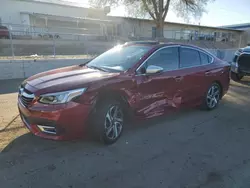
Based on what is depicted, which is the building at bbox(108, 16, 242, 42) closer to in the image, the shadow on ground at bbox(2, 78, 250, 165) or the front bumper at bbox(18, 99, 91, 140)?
the shadow on ground at bbox(2, 78, 250, 165)

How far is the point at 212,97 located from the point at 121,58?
8.79ft

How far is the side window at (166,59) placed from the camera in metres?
3.96

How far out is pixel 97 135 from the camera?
130 inches

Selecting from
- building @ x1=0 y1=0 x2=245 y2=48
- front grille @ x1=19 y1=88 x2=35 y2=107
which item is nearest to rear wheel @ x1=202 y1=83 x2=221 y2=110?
front grille @ x1=19 y1=88 x2=35 y2=107

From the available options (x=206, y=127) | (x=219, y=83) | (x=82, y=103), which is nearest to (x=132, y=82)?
(x=82, y=103)

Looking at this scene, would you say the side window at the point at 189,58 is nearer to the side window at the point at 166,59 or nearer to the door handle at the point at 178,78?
the side window at the point at 166,59

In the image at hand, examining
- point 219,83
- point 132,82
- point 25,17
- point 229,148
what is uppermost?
point 25,17

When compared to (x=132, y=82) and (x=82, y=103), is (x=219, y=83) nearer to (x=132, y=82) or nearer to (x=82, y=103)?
(x=132, y=82)

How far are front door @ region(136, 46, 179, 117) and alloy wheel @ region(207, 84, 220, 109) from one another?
4.24ft

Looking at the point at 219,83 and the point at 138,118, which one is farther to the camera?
the point at 219,83

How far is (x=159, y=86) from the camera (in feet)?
13.0

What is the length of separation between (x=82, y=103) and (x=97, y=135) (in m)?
0.59

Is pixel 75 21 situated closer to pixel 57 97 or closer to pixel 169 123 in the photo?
pixel 169 123

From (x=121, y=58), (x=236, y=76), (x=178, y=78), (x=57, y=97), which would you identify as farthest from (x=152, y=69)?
(x=236, y=76)
